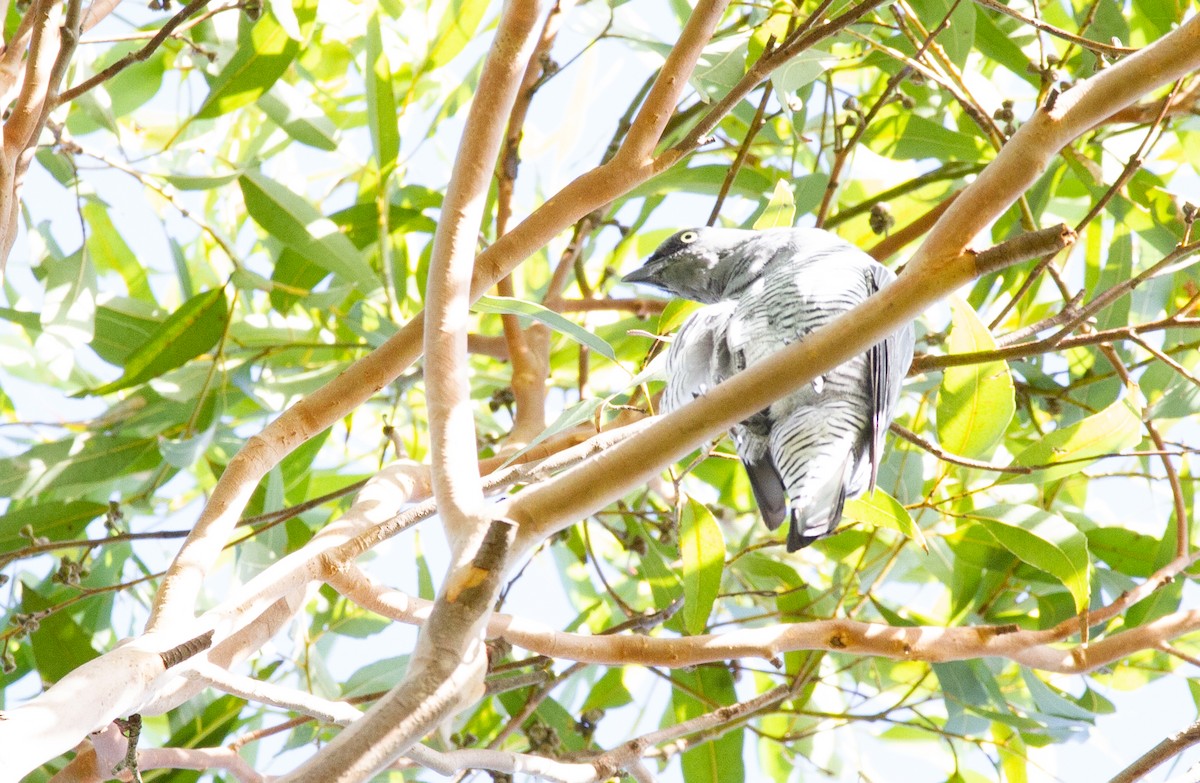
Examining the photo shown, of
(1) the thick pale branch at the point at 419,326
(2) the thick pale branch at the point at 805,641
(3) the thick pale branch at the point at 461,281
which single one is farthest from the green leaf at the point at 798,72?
(2) the thick pale branch at the point at 805,641

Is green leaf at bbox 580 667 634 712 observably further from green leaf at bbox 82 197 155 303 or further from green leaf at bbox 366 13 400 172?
green leaf at bbox 82 197 155 303

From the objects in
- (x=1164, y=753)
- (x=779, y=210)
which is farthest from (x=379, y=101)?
(x=1164, y=753)

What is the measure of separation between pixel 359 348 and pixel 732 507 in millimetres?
620

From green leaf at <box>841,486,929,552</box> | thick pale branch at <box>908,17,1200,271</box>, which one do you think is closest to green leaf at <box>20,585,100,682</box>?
green leaf at <box>841,486,929,552</box>

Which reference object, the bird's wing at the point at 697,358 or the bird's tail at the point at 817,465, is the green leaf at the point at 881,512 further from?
the bird's wing at the point at 697,358

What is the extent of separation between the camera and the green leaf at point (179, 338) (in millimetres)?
1541

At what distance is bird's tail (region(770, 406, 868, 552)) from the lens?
1.03m

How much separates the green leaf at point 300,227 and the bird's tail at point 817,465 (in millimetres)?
649

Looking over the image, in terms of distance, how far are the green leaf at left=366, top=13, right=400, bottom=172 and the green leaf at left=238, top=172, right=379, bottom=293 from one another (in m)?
0.12

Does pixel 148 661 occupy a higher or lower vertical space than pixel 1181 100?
lower

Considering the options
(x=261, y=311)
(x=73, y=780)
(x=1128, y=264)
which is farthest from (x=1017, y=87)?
(x=73, y=780)

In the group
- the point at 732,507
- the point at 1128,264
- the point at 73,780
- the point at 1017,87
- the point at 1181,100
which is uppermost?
the point at 1017,87

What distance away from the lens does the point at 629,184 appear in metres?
0.94

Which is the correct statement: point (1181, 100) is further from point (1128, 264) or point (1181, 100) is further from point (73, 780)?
point (73, 780)
